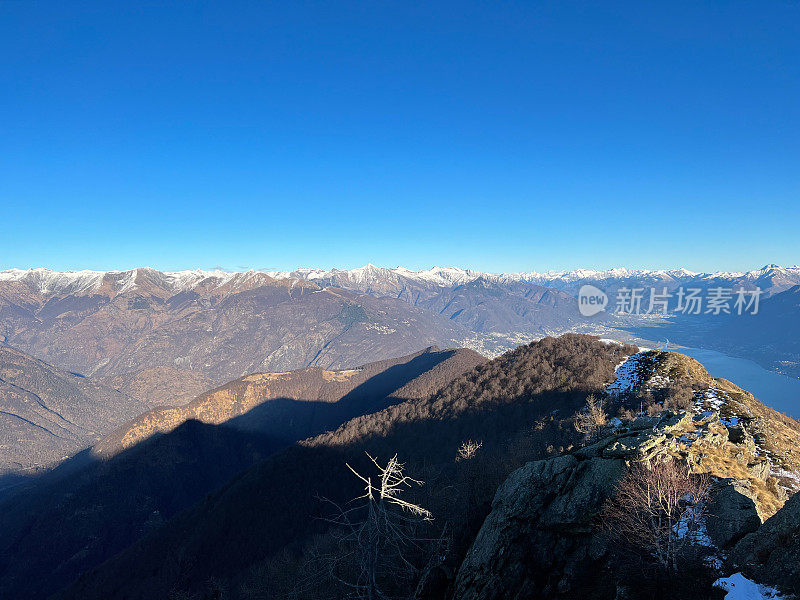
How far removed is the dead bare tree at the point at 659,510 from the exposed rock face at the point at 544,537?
1566 mm

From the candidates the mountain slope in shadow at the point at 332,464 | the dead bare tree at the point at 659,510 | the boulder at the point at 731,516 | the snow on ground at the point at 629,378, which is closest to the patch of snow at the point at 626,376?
the snow on ground at the point at 629,378

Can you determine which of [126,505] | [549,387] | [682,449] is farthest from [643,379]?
[126,505]

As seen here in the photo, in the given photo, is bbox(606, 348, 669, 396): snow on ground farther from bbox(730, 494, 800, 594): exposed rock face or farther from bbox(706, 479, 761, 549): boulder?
bbox(730, 494, 800, 594): exposed rock face

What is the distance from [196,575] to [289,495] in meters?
33.3

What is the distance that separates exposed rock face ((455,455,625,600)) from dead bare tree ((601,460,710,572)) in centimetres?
157

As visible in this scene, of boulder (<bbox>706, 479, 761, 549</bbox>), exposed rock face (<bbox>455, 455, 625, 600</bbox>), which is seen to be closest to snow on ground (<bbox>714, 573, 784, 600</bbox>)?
boulder (<bbox>706, 479, 761, 549</bbox>)

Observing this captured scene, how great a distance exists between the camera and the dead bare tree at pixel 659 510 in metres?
16.5

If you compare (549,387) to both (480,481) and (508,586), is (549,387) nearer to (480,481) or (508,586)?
(480,481)

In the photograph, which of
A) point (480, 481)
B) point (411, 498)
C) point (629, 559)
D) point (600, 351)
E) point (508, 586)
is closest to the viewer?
point (629, 559)

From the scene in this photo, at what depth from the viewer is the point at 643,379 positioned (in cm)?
7950

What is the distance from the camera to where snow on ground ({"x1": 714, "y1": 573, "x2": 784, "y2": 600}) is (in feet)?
41.2

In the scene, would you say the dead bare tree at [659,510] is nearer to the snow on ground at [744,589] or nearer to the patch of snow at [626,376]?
the snow on ground at [744,589]

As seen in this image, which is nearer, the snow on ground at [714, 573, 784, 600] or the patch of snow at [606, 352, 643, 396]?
the snow on ground at [714, 573, 784, 600]

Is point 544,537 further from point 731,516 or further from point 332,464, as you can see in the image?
point 332,464
